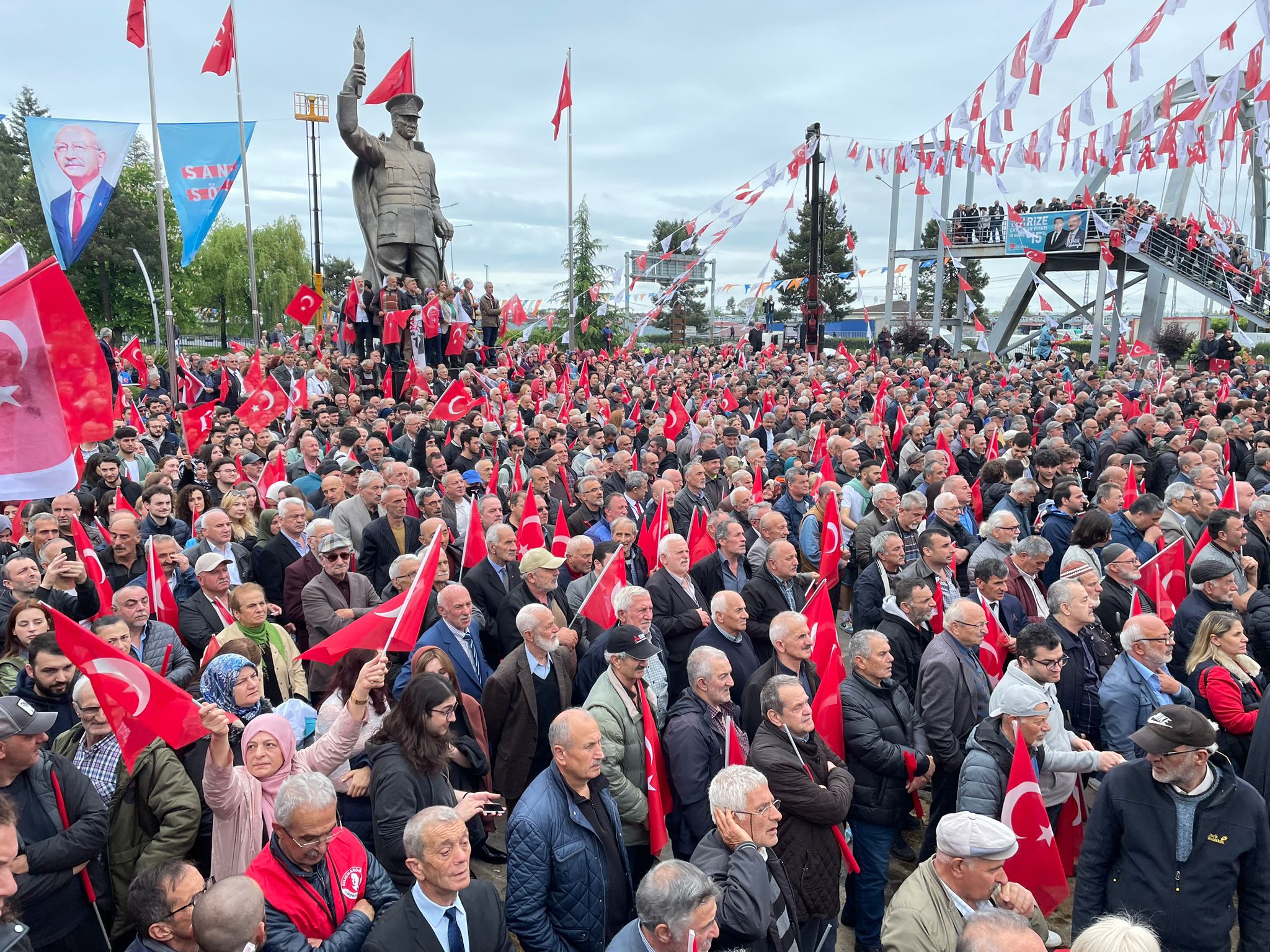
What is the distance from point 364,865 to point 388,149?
810 inches

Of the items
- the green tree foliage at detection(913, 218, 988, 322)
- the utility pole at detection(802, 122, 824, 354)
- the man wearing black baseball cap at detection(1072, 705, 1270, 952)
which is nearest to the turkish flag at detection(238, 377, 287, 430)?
the man wearing black baseball cap at detection(1072, 705, 1270, 952)

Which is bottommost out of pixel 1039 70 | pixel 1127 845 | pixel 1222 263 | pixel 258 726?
pixel 1127 845

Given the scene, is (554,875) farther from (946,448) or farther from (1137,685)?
(946,448)

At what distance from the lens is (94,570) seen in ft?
20.2

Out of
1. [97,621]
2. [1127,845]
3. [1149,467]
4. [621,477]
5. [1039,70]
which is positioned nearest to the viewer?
[1127,845]

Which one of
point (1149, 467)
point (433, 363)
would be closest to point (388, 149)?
point (433, 363)

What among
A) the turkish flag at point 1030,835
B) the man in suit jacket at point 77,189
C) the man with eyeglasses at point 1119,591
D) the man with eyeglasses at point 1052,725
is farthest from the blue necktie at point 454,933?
the man in suit jacket at point 77,189

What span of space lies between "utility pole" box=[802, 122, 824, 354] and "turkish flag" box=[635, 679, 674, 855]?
19614 mm

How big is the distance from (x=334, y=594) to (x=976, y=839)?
4072 millimetres

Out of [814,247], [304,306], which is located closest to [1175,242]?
[814,247]

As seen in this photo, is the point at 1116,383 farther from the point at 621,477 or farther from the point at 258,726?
the point at 258,726

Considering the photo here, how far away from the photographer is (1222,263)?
30531 millimetres

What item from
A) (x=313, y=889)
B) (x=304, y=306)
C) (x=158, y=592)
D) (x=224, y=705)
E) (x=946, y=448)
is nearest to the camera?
(x=313, y=889)

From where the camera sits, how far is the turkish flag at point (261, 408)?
39.8 feet
